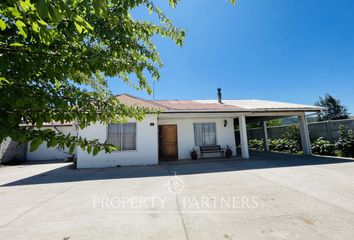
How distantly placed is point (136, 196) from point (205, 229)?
2.39 m

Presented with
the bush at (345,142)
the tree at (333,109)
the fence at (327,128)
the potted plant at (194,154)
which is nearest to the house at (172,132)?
the potted plant at (194,154)

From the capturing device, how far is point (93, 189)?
570 cm

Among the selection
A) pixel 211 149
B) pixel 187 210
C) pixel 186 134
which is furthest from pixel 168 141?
pixel 187 210

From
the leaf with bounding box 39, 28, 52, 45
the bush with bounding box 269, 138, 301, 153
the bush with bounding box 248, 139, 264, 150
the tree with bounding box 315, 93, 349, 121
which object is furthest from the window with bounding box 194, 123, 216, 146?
the tree with bounding box 315, 93, 349, 121

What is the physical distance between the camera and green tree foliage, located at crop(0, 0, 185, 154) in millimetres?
1022

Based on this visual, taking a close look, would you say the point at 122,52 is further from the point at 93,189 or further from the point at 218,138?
the point at 218,138

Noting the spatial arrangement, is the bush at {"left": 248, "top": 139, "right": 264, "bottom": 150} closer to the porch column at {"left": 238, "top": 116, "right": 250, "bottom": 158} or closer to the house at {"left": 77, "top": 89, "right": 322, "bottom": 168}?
the house at {"left": 77, "top": 89, "right": 322, "bottom": 168}

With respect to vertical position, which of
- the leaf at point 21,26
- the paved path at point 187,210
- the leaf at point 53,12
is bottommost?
the paved path at point 187,210

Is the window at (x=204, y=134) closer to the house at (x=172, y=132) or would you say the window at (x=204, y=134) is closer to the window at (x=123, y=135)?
the house at (x=172, y=132)

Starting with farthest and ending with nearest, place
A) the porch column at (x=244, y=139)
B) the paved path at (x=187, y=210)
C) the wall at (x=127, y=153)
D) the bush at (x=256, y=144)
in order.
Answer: the bush at (x=256, y=144)
the porch column at (x=244, y=139)
the wall at (x=127, y=153)
the paved path at (x=187, y=210)

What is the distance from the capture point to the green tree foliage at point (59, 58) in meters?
1.02

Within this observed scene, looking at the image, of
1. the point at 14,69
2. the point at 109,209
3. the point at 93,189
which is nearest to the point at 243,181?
the point at 109,209

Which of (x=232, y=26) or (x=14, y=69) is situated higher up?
(x=232, y=26)

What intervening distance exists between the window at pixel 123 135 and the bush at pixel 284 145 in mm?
11483
